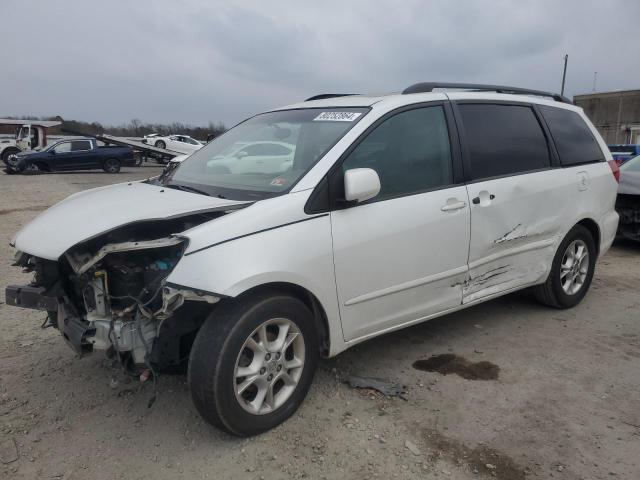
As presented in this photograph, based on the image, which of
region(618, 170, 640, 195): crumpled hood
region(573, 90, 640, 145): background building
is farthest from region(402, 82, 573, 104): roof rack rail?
region(573, 90, 640, 145): background building

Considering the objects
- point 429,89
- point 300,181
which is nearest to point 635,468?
point 300,181

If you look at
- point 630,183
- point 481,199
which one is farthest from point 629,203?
point 481,199

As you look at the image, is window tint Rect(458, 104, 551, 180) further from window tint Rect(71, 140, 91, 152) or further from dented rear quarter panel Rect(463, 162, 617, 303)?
window tint Rect(71, 140, 91, 152)

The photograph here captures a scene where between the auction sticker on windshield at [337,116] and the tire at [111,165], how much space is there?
875 inches

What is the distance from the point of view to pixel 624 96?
36844mm

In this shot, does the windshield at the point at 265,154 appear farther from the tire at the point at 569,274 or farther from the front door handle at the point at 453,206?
the tire at the point at 569,274

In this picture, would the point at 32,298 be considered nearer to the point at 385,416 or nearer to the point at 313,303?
the point at 313,303

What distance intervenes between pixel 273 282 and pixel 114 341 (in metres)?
0.85

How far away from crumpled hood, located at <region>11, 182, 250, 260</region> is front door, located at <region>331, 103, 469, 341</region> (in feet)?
2.50

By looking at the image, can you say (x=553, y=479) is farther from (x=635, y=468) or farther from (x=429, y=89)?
(x=429, y=89)

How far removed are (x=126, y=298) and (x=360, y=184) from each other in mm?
1380

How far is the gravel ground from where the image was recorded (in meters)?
2.63

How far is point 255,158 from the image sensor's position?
360 centimetres

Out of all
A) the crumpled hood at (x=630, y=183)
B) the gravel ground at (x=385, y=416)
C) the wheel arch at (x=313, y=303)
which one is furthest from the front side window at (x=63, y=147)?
the wheel arch at (x=313, y=303)
